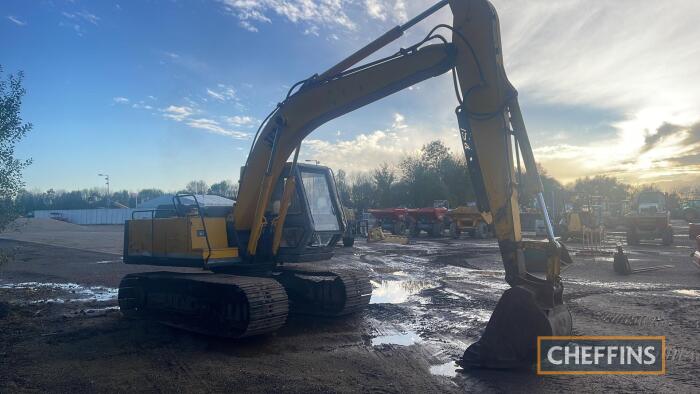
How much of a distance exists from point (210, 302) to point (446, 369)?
397 cm

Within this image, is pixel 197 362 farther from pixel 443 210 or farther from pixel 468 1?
pixel 443 210

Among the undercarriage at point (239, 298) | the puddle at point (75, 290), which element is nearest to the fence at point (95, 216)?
the puddle at point (75, 290)

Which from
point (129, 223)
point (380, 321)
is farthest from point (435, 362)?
point (129, 223)

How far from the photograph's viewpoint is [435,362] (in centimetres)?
639

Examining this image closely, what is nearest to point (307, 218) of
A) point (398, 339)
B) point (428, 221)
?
point (398, 339)

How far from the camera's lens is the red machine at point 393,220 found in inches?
1369

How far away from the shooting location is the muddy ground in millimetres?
5633

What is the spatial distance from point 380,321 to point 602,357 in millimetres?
3607

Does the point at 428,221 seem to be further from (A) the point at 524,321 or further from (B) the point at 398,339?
(A) the point at 524,321

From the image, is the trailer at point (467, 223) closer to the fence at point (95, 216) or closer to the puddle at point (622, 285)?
the puddle at point (622, 285)

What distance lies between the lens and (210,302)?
26.7 ft

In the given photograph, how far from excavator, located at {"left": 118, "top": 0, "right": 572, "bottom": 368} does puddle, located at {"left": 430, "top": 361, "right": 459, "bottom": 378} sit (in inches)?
5.4

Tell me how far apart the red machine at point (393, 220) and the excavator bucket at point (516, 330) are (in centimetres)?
2865

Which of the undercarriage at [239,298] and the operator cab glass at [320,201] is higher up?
the operator cab glass at [320,201]
